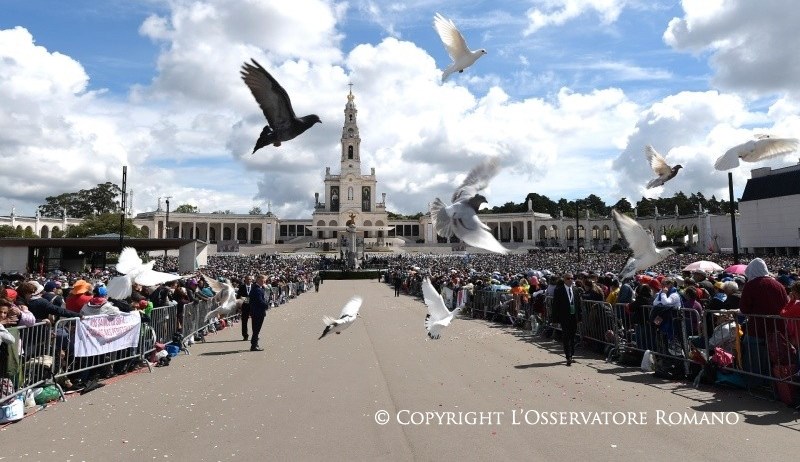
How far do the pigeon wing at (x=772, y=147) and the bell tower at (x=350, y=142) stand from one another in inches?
4598

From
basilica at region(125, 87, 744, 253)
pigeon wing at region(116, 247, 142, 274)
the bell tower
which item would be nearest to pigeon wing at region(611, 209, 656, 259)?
pigeon wing at region(116, 247, 142, 274)

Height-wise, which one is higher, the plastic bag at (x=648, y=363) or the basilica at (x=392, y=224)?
the basilica at (x=392, y=224)

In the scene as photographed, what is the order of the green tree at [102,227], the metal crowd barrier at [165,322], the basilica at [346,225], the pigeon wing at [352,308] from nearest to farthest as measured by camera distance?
the pigeon wing at [352,308]
the metal crowd barrier at [165,322]
the green tree at [102,227]
the basilica at [346,225]

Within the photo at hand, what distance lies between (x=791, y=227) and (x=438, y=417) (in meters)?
76.9

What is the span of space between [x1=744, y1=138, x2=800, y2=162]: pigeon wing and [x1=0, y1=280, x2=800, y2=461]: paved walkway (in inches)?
111

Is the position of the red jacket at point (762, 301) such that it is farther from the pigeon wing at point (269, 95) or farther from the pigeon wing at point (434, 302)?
the pigeon wing at point (269, 95)

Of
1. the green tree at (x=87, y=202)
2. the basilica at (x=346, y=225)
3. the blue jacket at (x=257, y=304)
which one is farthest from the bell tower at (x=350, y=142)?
the blue jacket at (x=257, y=304)

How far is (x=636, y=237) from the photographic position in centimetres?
571

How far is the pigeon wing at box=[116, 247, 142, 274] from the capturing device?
9492mm

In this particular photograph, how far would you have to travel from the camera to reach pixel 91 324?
8.52 meters

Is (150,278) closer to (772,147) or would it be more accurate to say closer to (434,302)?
(434,302)

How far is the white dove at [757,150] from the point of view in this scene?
5379 millimetres

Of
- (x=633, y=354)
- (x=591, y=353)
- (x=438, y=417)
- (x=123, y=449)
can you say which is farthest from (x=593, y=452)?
(x=591, y=353)

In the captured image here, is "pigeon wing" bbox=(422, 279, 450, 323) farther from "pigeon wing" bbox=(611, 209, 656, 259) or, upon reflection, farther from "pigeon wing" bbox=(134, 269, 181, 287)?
"pigeon wing" bbox=(134, 269, 181, 287)
